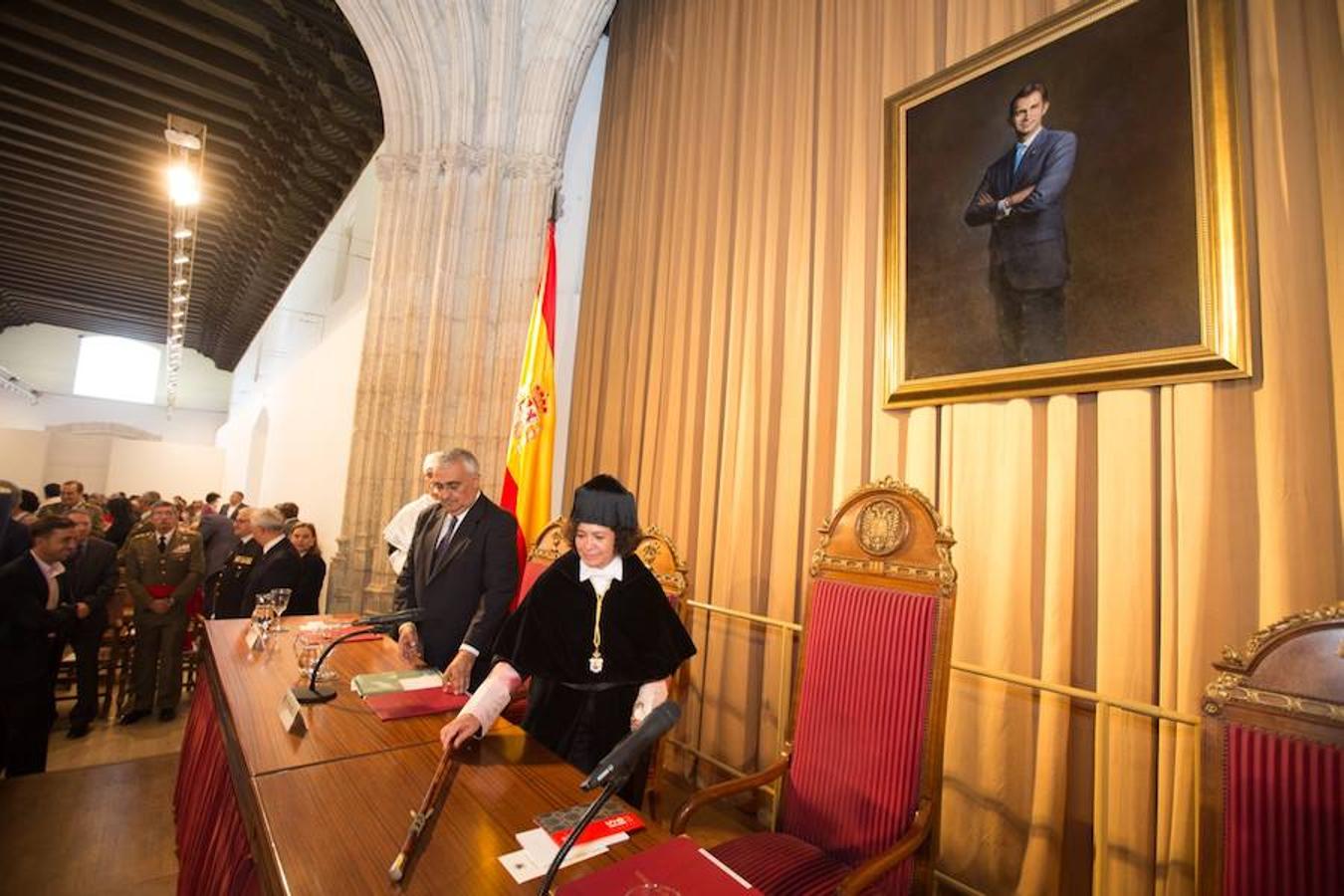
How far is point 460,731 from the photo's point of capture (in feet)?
4.74

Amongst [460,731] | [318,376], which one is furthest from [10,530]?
[318,376]

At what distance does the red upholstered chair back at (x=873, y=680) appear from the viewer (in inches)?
62.1

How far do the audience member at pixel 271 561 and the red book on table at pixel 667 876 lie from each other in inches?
174

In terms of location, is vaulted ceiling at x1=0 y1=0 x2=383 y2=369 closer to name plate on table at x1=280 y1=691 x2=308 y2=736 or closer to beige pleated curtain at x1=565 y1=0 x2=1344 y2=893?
beige pleated curtain at x1=565 y1=0 x2=1344 y2=893

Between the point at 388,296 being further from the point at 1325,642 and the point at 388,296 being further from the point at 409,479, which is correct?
the point at 1325,642

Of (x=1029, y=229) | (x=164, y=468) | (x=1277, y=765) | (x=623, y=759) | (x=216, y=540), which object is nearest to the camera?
(x=623, y=759)

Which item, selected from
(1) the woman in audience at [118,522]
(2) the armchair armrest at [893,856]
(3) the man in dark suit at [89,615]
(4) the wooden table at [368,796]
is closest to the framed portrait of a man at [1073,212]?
(2) the armchair armrest at [893,856]

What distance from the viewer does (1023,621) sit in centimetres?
216

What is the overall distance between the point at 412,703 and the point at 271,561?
11.1 feet

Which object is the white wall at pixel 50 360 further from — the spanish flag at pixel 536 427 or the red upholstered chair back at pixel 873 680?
the red upholstered chair back at pixel 873 680

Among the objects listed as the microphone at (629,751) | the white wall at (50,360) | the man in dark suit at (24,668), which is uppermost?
the white wall at (50,360)

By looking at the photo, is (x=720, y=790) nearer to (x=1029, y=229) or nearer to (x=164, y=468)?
(x=1029, y=229)

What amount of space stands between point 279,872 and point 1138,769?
7.59 ft

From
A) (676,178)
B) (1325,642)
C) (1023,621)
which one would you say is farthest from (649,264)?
(1325,642)
